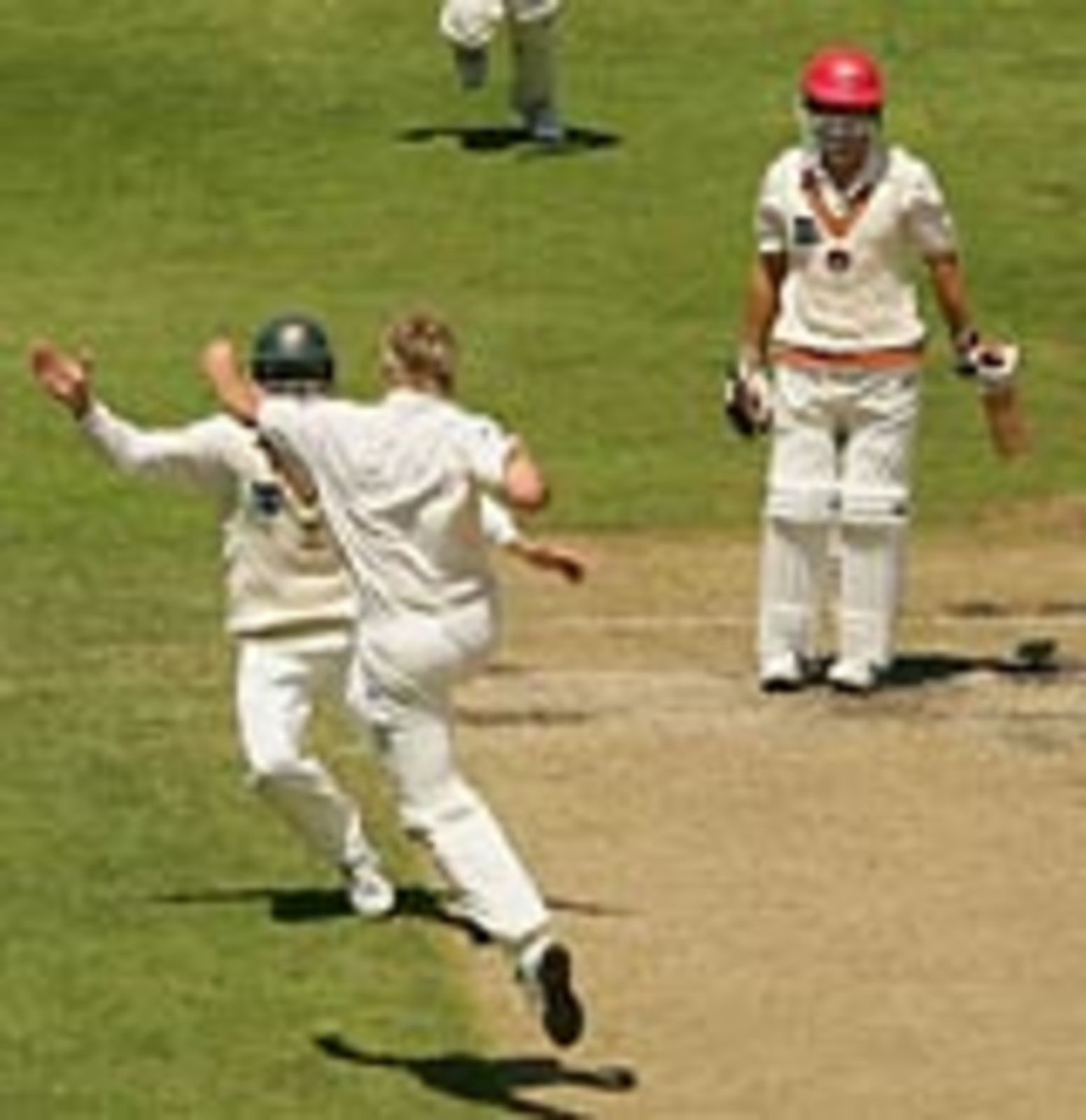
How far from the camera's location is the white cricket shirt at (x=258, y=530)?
14.3 metres

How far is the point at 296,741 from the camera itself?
1437cm

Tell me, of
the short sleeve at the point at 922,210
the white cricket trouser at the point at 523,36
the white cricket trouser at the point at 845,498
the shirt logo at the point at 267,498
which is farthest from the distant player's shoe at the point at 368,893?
the white cricket trouser at the point at 523,36

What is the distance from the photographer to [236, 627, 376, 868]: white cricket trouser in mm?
14242

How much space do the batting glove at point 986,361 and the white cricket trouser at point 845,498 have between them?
252mm

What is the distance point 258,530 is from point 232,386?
92cm

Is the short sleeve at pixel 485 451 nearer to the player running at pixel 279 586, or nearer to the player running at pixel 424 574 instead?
the player running at pixel 424 574

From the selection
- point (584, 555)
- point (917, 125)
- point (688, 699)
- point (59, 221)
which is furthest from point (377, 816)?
point (917, 125)

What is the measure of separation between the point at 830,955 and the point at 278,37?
21.6 metres

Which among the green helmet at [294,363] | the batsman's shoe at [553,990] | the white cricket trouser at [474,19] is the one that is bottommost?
the batsman's shoe at [553,990]

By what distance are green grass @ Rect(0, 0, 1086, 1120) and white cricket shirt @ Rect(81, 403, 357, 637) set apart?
3.36 ft

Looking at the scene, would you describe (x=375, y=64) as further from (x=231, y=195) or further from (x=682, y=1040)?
(x=682, y=1040)

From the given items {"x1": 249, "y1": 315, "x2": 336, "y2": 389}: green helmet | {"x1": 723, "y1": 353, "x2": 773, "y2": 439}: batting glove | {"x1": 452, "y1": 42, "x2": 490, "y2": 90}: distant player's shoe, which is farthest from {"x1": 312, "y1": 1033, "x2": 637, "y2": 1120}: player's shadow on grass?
{"x1": 452, "y1": 42, "x2": 490, "y2": 90}: distant player's shoe

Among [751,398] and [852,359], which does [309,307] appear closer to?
[751,398]

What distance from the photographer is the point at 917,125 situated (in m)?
32.2
